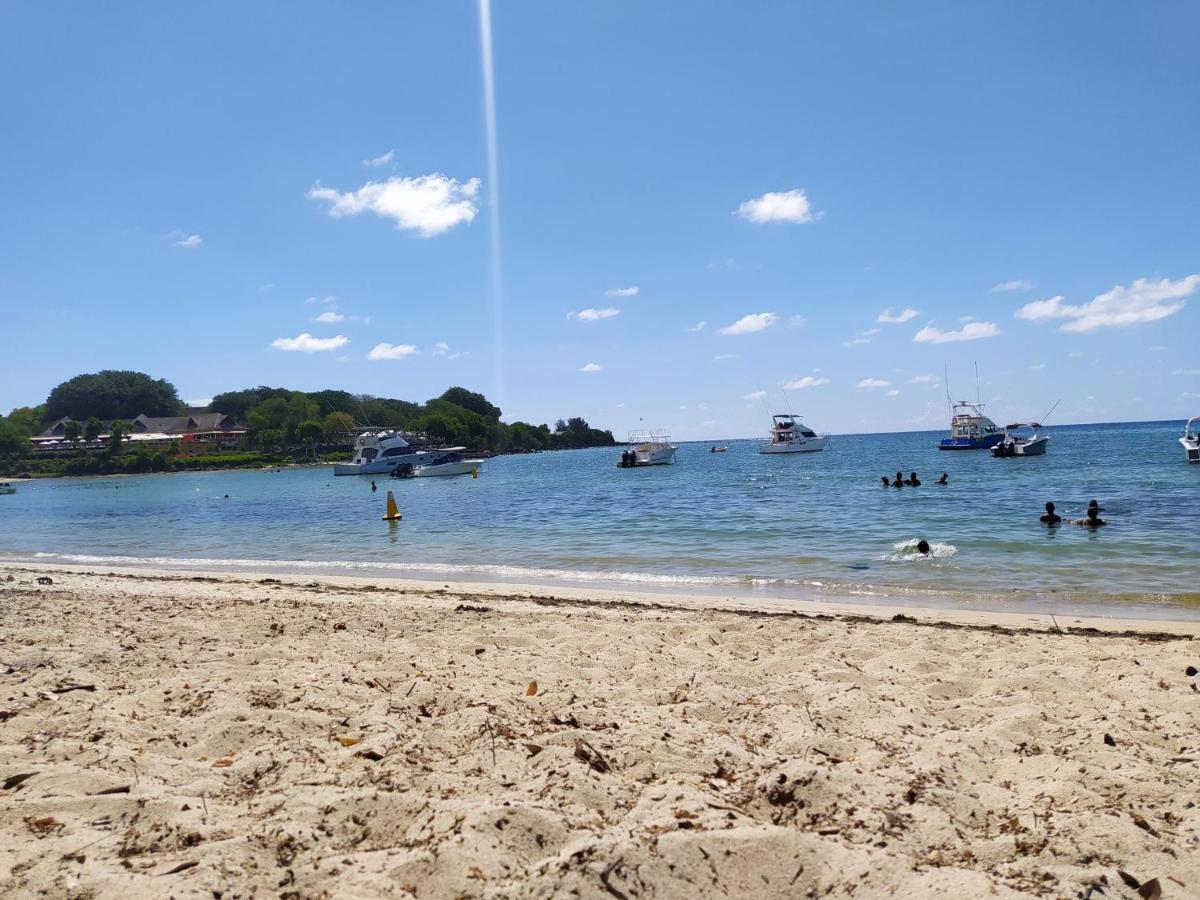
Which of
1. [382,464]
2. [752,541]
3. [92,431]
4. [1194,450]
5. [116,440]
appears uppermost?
[92,431]

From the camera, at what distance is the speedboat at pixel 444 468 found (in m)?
72.7

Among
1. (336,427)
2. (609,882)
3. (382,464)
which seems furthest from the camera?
(336,427)

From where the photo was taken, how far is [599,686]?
5.73 meters

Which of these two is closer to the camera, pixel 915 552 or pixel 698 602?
pixel 698 602

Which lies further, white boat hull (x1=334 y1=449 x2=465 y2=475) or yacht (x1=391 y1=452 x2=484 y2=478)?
white boat hull (x1=334 y1=449 x2=465 y2=475)

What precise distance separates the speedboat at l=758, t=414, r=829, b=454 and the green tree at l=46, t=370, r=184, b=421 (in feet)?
427

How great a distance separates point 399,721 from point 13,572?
15.5 meters

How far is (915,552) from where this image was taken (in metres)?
15.8

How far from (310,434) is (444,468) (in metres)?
62.7

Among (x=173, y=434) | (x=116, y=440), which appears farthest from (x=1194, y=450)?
(x=173, y=434)

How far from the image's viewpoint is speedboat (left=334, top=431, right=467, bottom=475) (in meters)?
76.6

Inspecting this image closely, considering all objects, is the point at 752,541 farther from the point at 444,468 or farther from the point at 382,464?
the point at 382,464

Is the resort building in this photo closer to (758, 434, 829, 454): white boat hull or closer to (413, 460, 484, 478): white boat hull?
(413, 460, 484, 478): white boat hull

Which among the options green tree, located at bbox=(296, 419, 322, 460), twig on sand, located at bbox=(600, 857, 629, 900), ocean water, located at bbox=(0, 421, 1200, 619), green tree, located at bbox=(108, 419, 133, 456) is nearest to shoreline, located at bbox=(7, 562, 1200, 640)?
ocean water, located at bbox=(0, 421, 1200, 619)
